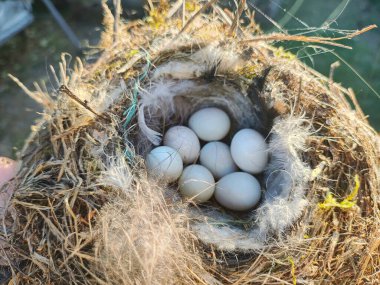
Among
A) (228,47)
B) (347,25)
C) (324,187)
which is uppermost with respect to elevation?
(228,47)

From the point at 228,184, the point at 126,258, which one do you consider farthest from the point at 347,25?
the point at 126,258

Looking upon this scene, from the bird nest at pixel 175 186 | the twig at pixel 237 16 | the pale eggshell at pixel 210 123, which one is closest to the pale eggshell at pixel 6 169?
the bird nest at pixel 175 186

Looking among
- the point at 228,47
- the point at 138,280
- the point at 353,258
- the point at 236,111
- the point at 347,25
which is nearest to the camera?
the point at 138,280

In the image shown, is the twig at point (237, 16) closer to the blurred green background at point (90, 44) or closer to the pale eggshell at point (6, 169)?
the pale eggshell at point (6, 169)

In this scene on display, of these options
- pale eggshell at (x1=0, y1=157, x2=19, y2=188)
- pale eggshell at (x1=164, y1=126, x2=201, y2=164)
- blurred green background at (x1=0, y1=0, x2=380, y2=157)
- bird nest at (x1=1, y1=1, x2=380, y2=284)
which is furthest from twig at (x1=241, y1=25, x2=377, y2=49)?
blurred green background at (x1=0, y1=0, x2=380, y2=157)

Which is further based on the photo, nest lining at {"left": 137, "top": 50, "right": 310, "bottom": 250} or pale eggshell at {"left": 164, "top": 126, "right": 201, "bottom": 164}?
pale eggshell at {"left": 164, "top": 126, "right": 201, "bottom": 164}

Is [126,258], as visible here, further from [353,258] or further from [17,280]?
[353,258]

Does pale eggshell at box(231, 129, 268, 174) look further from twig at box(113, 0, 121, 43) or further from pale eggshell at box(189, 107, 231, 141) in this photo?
twig at box(113, 0, 121, 43)
